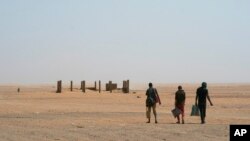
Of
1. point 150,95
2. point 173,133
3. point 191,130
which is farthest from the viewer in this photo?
point 150,95

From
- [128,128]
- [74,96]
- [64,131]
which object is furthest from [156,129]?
[74,96]

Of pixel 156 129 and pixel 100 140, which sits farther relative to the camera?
pixel 156 129

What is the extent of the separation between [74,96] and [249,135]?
138 feet

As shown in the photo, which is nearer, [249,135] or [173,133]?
[249,135]

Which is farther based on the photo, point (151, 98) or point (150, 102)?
point (151, 98)

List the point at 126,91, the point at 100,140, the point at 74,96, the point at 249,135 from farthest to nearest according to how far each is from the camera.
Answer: the point at 126,91
the point at 74,96
the point at 100,140
the point at 249,135

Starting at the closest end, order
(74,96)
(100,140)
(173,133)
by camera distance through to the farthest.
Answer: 1. (100,140)
2. (173,133)
3. (74,96)

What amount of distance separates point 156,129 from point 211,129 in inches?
75.8

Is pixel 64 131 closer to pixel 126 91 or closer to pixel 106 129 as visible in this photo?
pixel 106 129

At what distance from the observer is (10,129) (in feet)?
62.1

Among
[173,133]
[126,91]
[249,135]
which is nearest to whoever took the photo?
[249,135]

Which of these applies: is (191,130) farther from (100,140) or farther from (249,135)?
(249,135)

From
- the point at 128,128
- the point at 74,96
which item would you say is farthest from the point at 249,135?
the point at 74,96

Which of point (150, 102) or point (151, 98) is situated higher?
point (151, 98)
